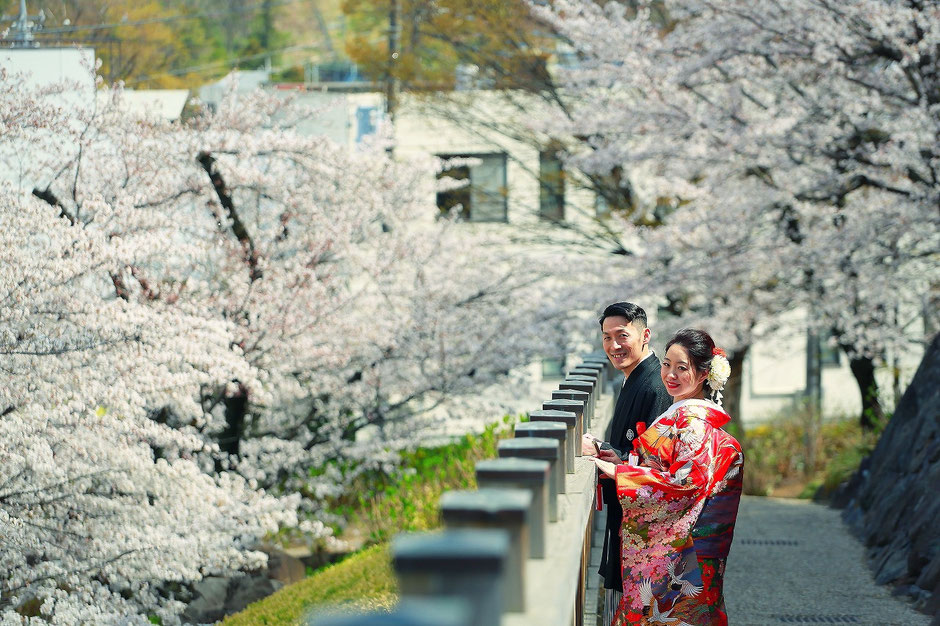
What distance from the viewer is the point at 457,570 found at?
1697mm

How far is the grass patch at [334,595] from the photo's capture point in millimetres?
7255

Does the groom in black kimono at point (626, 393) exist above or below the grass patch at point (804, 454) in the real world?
above

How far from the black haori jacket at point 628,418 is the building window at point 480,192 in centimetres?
A: 1168

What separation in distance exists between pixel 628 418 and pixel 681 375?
1.87ft

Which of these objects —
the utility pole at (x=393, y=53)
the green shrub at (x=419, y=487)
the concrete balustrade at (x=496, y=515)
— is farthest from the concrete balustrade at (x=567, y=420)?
A: the utility pole at (x=393, y=53)

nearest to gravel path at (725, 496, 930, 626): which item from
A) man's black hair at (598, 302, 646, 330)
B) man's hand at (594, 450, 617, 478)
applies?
man's black hair at (598, 302, 646, 330)

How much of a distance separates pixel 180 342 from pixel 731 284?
7616 millimetres

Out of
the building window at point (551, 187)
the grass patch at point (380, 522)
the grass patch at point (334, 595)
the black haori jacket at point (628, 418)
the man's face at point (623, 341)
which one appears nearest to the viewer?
the black haori jacket at point (628, 418)

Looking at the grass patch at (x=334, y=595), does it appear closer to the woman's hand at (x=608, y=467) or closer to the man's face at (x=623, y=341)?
the man's face at (x=623, y=341)

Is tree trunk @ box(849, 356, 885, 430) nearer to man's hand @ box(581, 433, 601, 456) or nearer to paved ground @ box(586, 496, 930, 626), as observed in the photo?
paved ground @ box(586, 496, 930, 626)

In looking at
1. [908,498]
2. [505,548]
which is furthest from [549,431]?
[908,498]

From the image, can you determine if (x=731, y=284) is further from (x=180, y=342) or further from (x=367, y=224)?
(x=180, y=342)

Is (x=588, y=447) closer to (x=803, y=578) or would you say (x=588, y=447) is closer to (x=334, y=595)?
(x=334, y=595)

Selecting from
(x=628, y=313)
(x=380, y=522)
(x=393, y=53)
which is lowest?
(x=380, y=522)
